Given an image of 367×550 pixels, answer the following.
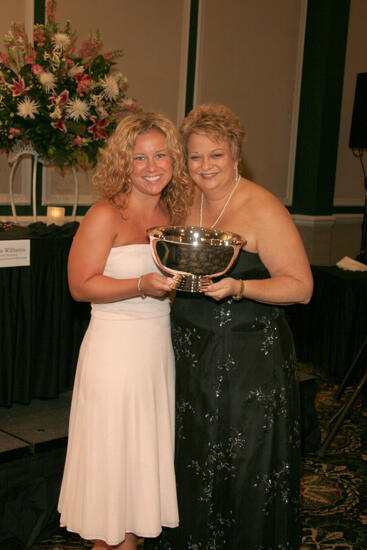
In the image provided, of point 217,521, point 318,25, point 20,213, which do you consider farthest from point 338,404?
point 318,25

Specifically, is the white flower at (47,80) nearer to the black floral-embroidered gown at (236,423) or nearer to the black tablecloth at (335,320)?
the black floral-embroidered gown at (236,423)

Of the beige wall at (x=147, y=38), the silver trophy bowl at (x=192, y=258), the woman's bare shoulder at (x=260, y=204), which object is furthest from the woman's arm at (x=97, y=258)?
the beige wall at (x=147, y=38)

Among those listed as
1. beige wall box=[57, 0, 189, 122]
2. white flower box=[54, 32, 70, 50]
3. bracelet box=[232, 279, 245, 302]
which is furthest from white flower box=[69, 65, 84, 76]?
beige wall box=[57, 0, 189, 122]

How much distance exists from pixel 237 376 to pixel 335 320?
2.55 meters

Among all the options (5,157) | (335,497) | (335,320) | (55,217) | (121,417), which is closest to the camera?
(121,417)

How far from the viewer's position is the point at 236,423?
215cm

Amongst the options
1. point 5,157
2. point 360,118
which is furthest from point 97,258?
point 360,118

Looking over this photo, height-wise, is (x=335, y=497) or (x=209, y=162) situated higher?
(x=209, y=162)

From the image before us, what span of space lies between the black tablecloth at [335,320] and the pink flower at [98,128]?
213cm

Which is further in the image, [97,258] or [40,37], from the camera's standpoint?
[40,37]

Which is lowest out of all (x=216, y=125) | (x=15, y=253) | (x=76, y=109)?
(x=15, y=253)

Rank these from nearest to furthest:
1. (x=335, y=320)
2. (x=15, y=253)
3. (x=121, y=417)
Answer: (x=121, y=417) → (x=15, y=253) → (x=335, y=320)

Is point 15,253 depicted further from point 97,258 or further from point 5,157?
point 5,157

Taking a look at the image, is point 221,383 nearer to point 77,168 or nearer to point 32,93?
point 32,93
